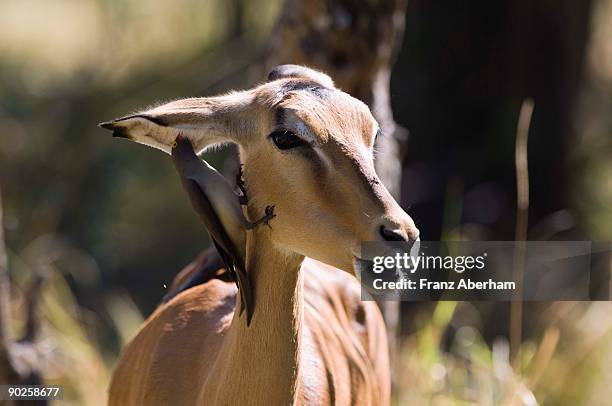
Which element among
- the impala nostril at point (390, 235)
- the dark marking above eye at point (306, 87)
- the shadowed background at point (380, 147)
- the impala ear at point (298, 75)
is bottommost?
the impala nostril at point (390, 235)

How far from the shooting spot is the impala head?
2.78m

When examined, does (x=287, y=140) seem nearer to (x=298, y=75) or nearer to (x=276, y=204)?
(x=276, y=204)

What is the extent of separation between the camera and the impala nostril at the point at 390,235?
8.77 ft

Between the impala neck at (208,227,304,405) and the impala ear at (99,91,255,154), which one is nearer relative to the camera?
the impala ear at (99,91,255,154)

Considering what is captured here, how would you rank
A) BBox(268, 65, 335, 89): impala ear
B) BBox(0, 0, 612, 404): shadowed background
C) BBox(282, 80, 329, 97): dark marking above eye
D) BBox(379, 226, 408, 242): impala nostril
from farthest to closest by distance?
1. BBox(0, 0, 612, 404): shadowed background
2. BBox(268, 65, 335, 89): impala ear
3. BBox(282, 80, 329, 97): dark marking above eye
4. BBox(379, 226, 408, 242): impala nostril

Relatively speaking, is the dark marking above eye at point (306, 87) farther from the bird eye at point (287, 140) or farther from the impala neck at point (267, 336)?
the impala neck at point (267, 336)

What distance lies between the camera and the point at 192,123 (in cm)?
291

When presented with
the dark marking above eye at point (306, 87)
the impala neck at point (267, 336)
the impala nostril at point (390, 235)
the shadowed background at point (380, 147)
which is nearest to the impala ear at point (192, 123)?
the dark marking above eye at point (306, 87)

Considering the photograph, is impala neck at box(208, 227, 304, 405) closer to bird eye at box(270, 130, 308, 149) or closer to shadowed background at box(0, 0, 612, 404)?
bird eye at box(270, 130, 308, 149)

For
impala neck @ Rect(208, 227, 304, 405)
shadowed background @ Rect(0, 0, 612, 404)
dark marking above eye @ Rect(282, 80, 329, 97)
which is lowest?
impala neck @ Rect(208, 227, 304, 405)

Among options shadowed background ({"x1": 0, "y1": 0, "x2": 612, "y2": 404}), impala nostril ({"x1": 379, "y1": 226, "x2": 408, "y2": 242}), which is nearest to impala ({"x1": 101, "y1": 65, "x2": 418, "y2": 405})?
impala nostril ({"x1": 379, "y1": 226, "x2": 408, "y2": 242})

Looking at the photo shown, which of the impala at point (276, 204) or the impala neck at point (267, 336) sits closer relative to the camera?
the impala at point (276, 204)

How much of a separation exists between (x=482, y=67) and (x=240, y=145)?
702cm

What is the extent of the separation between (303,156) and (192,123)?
35 centimetres
